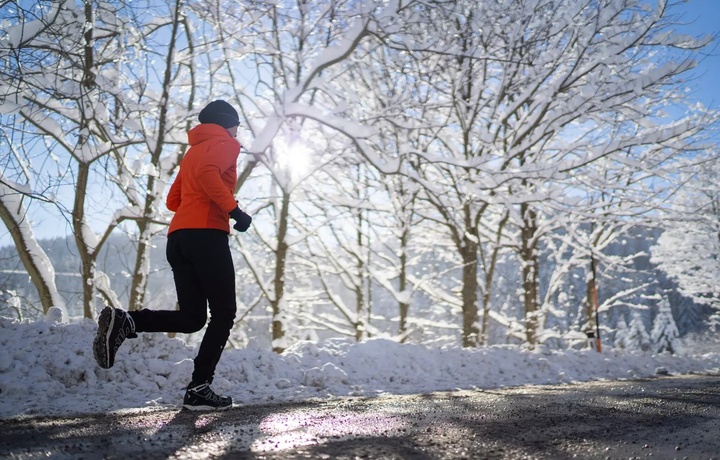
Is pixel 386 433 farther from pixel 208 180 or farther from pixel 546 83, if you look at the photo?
pixel 546 83

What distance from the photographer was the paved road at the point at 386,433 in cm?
206

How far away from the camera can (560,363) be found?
9.49m

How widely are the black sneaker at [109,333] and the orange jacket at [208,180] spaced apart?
0.65m

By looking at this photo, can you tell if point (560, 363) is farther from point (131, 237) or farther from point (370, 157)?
point (131, 237)

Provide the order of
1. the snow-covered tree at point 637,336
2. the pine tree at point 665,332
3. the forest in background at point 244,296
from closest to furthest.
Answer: the forest in background at point 244,296 → the pine tree at point 665,332 → the snow-covered tree at point 637,336

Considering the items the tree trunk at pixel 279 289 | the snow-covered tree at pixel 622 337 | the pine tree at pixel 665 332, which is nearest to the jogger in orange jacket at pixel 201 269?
the tree trunk at pixel 279 289

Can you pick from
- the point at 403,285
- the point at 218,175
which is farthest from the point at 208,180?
the point at 403,285

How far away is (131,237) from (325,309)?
60.2 meters

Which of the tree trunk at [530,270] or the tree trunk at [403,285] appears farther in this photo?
the tree trunk at [403,285]

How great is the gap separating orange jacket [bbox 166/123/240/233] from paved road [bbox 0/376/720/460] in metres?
1.24

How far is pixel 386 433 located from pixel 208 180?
6.55 feet

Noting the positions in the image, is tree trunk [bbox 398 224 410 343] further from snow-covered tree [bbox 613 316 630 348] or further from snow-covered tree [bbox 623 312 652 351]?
snow-covered tree [bbox 623 312 652 351]

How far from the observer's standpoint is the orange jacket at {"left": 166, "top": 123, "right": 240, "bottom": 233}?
3.55m

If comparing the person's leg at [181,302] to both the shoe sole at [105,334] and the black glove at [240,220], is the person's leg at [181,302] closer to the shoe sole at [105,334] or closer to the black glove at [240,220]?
the shoe sole at [105,334]
